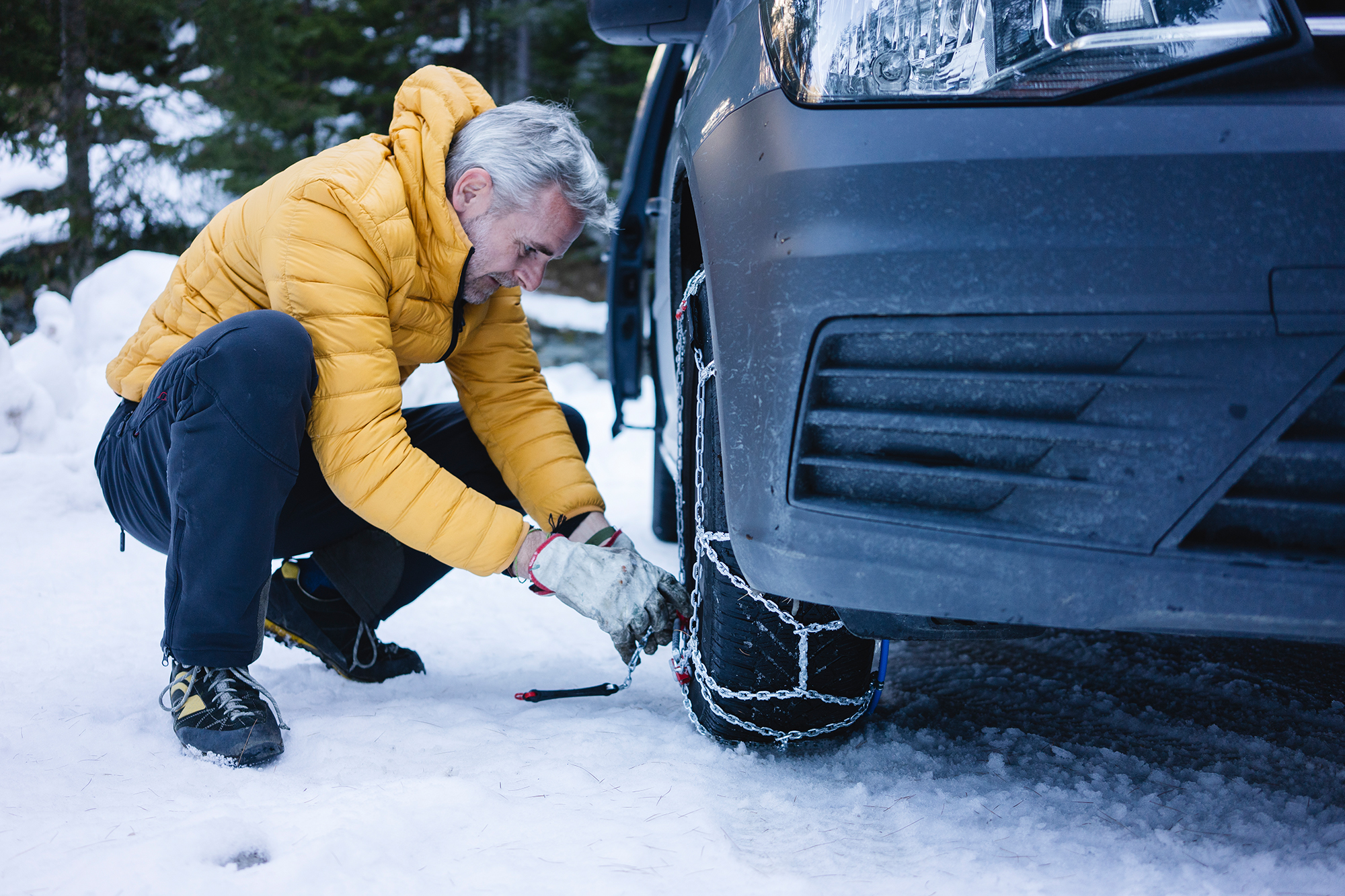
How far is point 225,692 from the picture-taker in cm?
152

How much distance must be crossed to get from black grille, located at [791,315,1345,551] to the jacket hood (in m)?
0.93

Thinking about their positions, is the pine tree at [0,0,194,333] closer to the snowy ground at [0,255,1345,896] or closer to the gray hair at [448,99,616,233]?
the snowy ground at [0,255,1345,896]

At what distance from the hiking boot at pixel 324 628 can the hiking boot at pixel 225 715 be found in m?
0.33

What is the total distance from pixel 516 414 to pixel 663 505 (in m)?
1.37

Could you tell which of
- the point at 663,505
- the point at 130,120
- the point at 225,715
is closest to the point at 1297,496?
the point at 225,715

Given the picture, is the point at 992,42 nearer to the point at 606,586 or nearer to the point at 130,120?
the point at 606,586

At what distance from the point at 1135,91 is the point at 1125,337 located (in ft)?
0.86

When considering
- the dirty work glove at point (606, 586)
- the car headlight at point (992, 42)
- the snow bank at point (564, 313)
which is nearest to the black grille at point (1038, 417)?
the car headlight at point (992, 42)

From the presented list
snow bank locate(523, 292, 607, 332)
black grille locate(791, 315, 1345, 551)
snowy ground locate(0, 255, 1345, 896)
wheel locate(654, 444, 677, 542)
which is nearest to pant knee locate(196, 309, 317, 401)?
snowy ground locate(0, 255, 1345, 896)

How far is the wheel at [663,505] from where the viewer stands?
126 inches

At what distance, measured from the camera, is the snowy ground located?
1090mm

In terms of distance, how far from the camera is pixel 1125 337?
0.93m

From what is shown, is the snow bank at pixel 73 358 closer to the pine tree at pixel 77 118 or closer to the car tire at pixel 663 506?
the car tire at pixel 663 506

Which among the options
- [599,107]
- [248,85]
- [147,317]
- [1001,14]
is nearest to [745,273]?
[1001,14]
